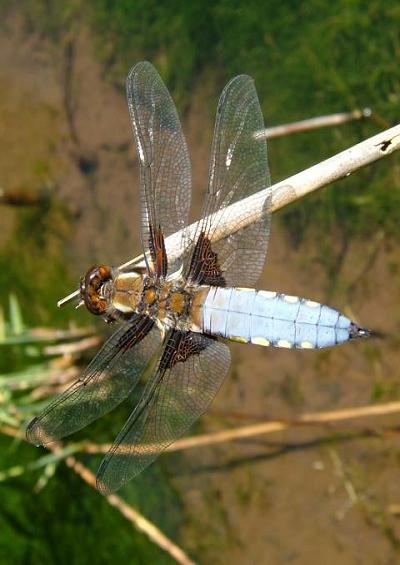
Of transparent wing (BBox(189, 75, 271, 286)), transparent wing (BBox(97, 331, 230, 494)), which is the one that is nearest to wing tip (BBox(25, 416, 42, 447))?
transparent wing (BBox(97, 331, 230, 494))

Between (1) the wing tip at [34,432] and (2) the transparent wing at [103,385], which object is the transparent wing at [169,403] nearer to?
(2) the transparent wing at [103,385]

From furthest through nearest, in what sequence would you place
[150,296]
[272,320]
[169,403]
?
1. [150,296]
2. [169,403]
3. [272,320]

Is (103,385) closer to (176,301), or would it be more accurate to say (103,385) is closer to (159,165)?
(176,301)

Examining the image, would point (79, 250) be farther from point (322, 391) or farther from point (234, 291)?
point (234, 291)

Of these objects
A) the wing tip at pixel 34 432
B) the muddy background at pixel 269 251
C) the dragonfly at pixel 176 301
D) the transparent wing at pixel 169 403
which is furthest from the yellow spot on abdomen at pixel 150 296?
the muddy background at pixel 269 251

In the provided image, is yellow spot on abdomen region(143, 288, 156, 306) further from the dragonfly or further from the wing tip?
the wing tip

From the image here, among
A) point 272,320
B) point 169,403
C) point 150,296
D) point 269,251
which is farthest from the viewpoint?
point 269,251

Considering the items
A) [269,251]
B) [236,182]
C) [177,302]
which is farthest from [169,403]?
[269,251]

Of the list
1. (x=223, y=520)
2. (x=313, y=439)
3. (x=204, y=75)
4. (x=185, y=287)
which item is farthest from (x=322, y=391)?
(x=204, y=75)
